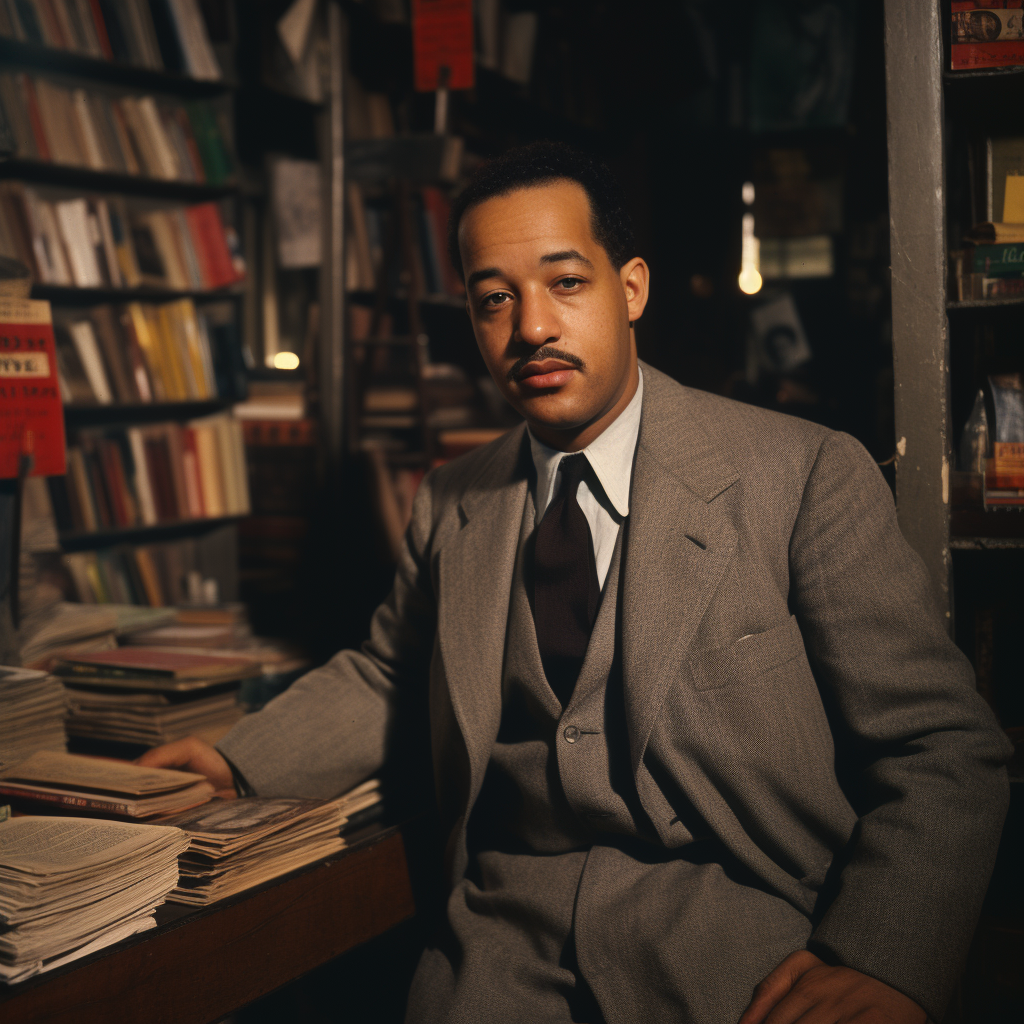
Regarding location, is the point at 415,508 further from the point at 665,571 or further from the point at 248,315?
the point at 248,315

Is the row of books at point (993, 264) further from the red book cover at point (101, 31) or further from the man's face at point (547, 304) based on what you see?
the red book cover at point (101, 31)

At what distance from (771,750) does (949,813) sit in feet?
0.65

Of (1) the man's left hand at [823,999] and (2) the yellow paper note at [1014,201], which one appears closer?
(1) the man's left hand at [823,999]

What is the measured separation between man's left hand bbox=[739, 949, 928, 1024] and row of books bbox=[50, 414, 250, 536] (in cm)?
284

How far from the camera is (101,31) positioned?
3.11m

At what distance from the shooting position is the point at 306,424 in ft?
11.4

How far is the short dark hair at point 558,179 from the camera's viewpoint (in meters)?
1.28

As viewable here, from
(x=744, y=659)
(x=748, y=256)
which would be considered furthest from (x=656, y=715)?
(x=748, y=256)

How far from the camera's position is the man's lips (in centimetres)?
124

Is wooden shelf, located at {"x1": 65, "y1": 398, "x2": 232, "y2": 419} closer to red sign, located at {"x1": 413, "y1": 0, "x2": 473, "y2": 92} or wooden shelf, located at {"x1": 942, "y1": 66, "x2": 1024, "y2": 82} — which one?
red sign, located at {"x1": 413, "y1": 0, "x2": 473, "y2": 92}

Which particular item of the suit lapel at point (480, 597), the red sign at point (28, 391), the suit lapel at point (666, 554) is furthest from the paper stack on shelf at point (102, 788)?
the suit lapel at point (666, 554)

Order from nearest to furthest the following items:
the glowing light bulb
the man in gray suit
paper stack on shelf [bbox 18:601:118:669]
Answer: the man in gray suit
paper stack on shelf [bbox 18:601:118:669]
the glowing light bulb

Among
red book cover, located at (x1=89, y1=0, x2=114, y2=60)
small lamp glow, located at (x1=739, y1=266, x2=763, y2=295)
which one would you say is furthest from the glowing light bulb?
red book cover, located at (x1=89, y1=0, x2=114, y2=60)

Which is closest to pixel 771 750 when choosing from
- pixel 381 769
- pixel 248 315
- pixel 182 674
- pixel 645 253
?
→ pixel 381 769
